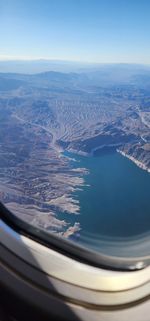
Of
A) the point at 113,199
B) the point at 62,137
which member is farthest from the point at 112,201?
the point at 62,137

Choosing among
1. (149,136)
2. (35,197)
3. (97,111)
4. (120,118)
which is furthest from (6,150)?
(149,136)

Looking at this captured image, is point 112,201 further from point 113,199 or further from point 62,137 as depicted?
point 62,137

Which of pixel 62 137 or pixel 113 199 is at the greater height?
pixel 62 137

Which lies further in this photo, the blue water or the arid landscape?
the arid landscape

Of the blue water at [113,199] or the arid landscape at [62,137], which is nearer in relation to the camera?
the blue water at [113,199]

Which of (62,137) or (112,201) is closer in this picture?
(112,201)

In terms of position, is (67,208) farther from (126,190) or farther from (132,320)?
(132,320)

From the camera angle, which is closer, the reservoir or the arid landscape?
the reservoir

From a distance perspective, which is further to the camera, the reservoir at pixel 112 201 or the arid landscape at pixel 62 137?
the arid landscape at pixel 62 137
